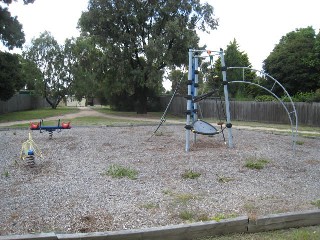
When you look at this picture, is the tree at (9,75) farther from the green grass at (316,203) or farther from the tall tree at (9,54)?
the green grass at (316,203)

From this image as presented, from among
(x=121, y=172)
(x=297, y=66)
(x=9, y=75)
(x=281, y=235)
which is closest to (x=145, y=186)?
(x=121, y=172)

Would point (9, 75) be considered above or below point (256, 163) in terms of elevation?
above

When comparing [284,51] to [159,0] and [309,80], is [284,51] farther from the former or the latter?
[159,0]

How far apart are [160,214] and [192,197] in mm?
1003

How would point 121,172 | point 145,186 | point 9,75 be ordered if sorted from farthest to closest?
1. point 9,75
2. point 121,172
3. point 145,186

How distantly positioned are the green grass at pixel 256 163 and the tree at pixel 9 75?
2060 centimetres

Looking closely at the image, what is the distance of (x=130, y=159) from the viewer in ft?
30.8

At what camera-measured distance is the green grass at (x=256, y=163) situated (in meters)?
8.39

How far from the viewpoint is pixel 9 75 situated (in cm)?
2509

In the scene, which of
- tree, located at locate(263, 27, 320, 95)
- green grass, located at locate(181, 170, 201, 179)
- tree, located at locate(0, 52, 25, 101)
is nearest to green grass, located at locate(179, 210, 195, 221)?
green grass, located at locate(181, 170, 201, 179)

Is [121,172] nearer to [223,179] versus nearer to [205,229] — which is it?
[223,179]

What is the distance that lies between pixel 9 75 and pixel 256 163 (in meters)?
21.4

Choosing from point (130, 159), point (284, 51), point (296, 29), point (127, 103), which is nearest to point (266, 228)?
point (130, 159)

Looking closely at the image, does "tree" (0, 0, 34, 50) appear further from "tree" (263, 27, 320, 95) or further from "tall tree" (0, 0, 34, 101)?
"tree" (263, 27, 320, 95)
